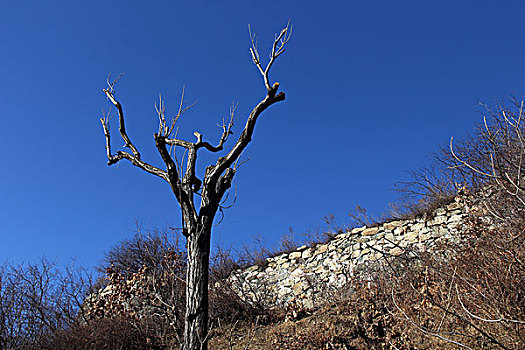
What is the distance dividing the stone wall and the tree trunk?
4.77m

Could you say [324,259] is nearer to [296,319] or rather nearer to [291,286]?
[291,286]

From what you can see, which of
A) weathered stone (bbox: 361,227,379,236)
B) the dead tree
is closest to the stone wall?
weathered stone (bbox: 361,227,379,236)

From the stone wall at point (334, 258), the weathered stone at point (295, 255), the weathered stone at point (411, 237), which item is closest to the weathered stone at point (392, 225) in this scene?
the stone wall at point (334, 258)

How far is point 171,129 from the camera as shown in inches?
273

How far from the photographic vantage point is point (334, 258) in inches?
454

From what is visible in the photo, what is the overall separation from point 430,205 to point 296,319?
5248mm

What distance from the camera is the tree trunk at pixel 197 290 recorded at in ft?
17.2

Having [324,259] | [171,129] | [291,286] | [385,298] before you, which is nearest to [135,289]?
[291,286]

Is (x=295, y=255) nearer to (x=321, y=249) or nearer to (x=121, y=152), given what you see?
(x=321, y=249)

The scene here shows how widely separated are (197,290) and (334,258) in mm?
6752

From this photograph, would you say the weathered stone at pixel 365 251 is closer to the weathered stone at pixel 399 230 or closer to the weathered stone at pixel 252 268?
the weathered stone at pixel 399 230

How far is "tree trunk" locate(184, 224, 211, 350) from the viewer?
5254mm

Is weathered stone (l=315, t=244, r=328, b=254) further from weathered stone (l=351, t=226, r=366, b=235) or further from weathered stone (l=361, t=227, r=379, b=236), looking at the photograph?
weathered stone (l=361, t=227, r=379, b=236)

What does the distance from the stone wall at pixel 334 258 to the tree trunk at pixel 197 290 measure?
4770 millimetres
